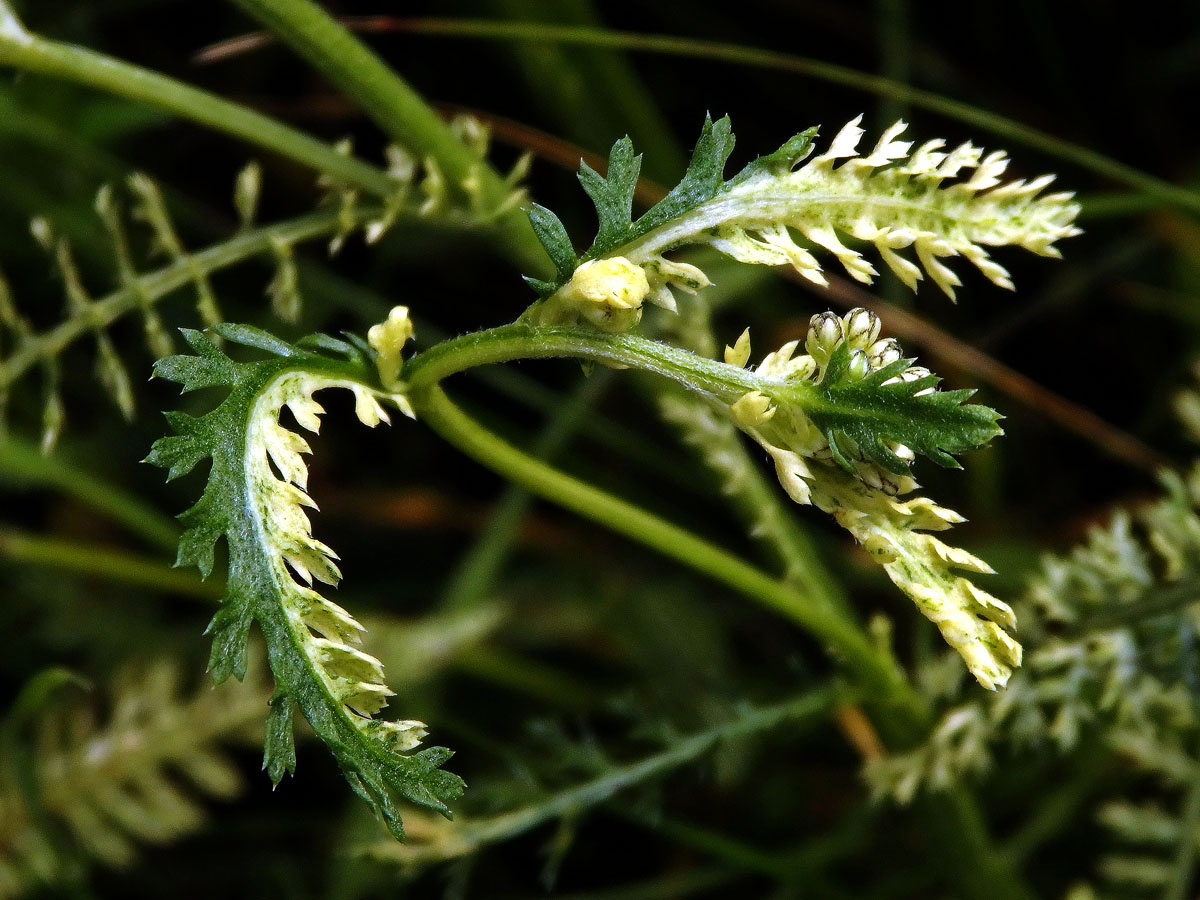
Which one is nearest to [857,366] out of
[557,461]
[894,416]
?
[894,416]

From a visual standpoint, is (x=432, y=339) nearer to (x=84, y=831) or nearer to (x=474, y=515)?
(x=474, y=515)

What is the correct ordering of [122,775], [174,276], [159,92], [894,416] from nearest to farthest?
1. [894,416]
2. [159,92]
3. [174,276]
4. [122,775]

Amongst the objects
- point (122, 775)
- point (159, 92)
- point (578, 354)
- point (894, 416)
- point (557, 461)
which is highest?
point (159, 92)

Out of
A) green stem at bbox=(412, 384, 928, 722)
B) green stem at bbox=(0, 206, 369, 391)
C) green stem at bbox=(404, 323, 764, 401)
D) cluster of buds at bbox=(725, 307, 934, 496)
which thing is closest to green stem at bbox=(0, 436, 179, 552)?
green stem at bbox=(0, 206, 369, 391)

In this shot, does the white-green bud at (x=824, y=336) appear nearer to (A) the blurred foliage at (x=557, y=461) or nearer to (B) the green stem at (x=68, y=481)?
(A) the blurred foliage at (x=557, y=461)

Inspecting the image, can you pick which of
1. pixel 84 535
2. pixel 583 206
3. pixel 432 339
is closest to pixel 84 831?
pixel 84 535

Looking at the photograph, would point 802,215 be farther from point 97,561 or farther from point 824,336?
point 97,561
